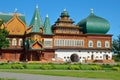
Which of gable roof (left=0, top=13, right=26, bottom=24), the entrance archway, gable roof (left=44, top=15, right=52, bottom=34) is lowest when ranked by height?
the entrance archway

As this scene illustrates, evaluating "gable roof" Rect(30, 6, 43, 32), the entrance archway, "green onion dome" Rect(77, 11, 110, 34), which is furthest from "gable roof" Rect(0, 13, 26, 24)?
"green onion dome" Rect(77, 11, 110, 34)

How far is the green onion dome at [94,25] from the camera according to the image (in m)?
74.8

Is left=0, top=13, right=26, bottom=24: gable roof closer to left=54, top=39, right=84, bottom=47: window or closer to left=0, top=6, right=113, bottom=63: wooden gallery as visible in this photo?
left=0, top=6, right=113, bottom=63: wooden gallery

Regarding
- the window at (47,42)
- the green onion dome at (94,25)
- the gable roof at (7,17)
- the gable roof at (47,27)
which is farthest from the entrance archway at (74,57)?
the gable roof at (7,17)

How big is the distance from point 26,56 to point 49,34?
24.9 ft

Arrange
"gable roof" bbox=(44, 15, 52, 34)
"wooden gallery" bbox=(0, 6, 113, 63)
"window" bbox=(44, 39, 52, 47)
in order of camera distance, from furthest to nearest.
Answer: "gable roof" bbox=(44, 15, 52, 34) < "window" bbox=(44, 39, 52, 47) < "wooden gallery" bbox=(0, 6, 113, 63)

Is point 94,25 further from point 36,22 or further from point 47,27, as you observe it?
point 36,22

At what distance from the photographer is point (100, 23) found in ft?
249

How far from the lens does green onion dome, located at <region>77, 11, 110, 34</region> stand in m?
74.8

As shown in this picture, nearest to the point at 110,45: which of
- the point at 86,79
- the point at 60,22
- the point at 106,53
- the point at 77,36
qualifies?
the point at 106,53

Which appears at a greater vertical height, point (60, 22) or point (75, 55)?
point (60, 22)

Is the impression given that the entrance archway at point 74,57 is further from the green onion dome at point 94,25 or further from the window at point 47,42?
the window at point 47,42

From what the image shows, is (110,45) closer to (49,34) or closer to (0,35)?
(49,34)

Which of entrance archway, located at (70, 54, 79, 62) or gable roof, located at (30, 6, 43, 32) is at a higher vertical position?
gable roof, located at (30, 6, 43, 32)
